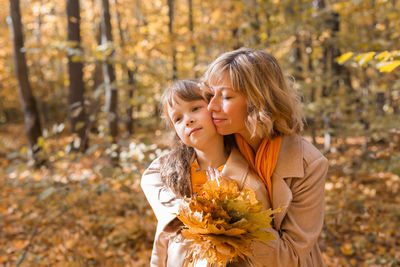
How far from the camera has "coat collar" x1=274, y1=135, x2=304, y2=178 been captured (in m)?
1.62

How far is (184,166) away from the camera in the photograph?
6.07 ft

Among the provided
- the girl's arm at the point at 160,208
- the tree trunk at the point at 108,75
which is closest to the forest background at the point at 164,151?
the tree trunk at the point at 108,75

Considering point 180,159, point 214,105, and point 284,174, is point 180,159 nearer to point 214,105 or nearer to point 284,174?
point 214,105

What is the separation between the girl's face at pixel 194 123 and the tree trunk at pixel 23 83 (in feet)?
21.4

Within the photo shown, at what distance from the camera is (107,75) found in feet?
20.4

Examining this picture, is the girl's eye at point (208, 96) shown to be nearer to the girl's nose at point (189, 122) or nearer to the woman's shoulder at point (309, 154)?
the girl's nose at point (189, 122)

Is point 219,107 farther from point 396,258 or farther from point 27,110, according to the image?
point 27,110

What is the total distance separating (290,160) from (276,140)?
0.15 m

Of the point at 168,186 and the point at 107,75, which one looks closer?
the point at 168,186

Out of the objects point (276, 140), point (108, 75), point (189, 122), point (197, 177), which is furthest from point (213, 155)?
point (108, 75)

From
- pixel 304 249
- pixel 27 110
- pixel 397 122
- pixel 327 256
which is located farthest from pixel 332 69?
pixel 27 110

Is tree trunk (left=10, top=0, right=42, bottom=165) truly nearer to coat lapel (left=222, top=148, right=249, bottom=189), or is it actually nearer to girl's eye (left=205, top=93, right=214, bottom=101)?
girl's eye (left=205, top=93, right=214, bottom=101)

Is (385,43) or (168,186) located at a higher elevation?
(385,43)

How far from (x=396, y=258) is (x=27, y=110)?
26.1 feet
